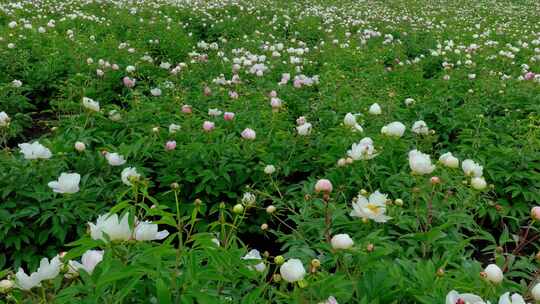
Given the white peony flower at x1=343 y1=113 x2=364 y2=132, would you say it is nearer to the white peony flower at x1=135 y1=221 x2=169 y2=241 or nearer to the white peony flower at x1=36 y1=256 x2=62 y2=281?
the white peony flower at x1=135 y1=221 x2=169 y2=241

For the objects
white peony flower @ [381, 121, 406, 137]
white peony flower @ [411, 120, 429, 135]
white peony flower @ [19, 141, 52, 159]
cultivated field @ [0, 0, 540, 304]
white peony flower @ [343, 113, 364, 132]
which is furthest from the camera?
white peony flower @ [411, 120, 429, 135]

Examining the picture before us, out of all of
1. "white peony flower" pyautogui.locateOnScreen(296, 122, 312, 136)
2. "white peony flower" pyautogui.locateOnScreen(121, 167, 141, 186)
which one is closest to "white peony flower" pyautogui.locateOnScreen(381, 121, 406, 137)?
"white peony flower" pyautogui.locateOnScreen(296, 122, 312, 136)

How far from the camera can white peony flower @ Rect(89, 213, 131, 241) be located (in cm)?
129

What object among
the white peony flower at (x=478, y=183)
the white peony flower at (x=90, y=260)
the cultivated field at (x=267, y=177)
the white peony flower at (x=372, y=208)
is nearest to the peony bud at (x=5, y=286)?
the cultivated field at (x=267, y=177)

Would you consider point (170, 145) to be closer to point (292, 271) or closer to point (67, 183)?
point (67, 183)

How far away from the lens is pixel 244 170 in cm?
303

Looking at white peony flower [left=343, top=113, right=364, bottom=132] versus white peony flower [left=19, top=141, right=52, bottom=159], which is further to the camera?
white peony flower [left=343, top=113, right=364, bottom=132]

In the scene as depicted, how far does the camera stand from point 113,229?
4.27ft

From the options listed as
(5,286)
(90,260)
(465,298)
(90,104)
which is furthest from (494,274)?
(90,104)

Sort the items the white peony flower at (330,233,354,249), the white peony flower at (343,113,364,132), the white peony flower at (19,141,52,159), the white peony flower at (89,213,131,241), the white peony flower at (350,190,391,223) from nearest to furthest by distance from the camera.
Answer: the white peony flower at (89,213,131,241)
the white peony flower at (330,233,354,249)
the white peony flower at (350,190,391,223)
the white peony flower at (19,141,52,159)
the white peony flower at (343,113,364,132)

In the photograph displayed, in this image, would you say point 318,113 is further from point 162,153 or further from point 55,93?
point 55,93

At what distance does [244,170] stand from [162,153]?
0.57 meters

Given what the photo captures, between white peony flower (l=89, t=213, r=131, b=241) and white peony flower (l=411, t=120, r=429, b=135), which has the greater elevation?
white peony flower (l=89, t=213, r=131, b=241)

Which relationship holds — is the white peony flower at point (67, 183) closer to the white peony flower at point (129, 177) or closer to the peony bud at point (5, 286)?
the white peony flower at point (129, 177)
